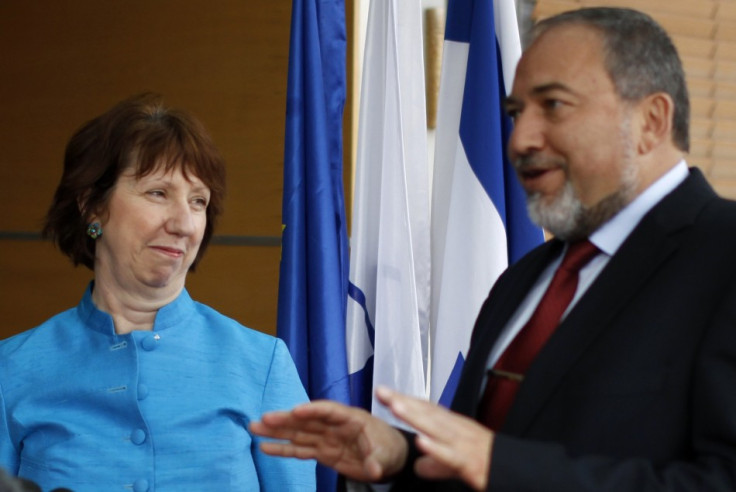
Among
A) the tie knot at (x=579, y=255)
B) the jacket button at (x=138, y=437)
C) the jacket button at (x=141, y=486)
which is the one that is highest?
the tie knot at (x=579, y=255)

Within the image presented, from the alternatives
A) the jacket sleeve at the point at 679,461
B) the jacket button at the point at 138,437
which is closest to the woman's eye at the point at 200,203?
the jacket button at the point at 138,437

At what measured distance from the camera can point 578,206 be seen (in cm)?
172

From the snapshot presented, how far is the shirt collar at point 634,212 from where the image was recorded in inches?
66.6

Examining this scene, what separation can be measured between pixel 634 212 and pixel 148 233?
1.26 m

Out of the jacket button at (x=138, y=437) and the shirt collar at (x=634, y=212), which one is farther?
the jacket button at (x=138, y=437)

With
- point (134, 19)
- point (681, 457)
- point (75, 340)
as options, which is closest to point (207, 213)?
point (75, 340)

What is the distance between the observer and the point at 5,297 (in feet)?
14.1

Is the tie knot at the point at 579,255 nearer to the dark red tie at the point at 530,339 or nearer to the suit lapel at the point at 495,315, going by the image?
the dark red tie at the point at 530,339

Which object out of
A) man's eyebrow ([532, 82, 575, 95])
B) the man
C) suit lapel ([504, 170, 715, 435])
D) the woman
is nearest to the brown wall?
the woman

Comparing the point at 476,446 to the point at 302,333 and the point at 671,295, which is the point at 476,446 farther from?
the point at 302,333

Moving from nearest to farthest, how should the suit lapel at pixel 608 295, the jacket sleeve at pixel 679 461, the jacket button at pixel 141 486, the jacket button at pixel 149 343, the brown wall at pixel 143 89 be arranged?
the jacket sleeve at pixel 679 461, the suit lapel at pixel 608 295, the jacket button at pixel 141 486, the jacket button at pixel 149 343, the brown wall at pixel 143 89

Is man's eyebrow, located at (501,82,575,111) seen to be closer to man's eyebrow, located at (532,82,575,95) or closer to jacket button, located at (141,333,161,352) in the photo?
man's eyebrow, located at (532,82,575,95)

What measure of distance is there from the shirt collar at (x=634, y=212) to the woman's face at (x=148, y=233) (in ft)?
3.79

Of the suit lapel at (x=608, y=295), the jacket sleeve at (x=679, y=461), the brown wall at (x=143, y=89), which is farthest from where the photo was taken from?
the brown wall at (x=143, y=89)
